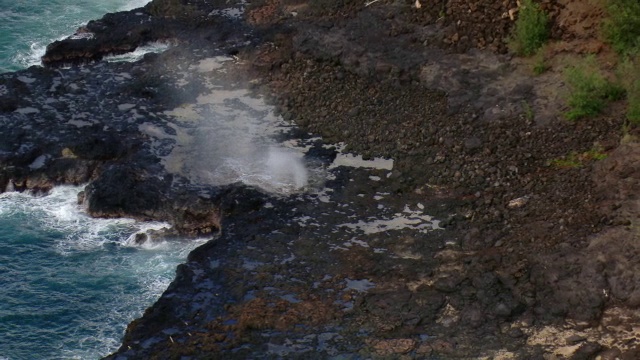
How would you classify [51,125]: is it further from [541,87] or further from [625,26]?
[625,26]

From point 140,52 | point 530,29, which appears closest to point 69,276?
point 140,52

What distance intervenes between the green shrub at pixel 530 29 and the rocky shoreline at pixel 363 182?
676 mm

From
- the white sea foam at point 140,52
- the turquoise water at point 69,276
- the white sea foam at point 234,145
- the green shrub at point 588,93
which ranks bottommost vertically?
the turquoise water at point 69,276

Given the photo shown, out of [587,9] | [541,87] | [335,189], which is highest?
[587,9]

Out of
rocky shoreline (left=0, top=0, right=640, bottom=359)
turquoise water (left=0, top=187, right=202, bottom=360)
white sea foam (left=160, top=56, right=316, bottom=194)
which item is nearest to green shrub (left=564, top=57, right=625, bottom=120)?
rocky shoreline (left=0, top=0, right=640, bottom=359)

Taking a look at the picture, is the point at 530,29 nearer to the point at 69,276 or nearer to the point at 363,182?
the point at 363,182

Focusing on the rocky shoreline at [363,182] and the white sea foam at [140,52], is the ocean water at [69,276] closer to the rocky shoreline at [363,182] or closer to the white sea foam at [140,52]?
the rocky shoreline at [363,182]

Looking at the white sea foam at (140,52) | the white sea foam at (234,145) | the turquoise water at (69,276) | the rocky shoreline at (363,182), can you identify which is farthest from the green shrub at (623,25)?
the white sea foam at (140,52)

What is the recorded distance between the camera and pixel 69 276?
118ft

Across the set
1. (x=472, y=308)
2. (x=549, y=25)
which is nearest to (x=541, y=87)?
(x=549, y=25)

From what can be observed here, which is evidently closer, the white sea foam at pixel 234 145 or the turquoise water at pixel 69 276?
the turquoise water at pixel 69 276

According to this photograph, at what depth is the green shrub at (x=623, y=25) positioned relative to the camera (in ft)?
131

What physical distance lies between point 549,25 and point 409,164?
912 centimetres

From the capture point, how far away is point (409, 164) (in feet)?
128
